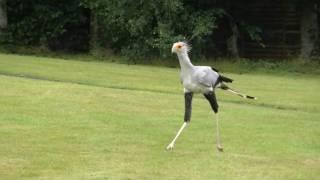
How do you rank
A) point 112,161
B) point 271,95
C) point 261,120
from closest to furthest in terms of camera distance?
point 112,161 < point 261,120 < point 271,95

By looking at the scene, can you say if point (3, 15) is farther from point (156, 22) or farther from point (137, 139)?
point (137, 139)

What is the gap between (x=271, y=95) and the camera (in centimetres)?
1936

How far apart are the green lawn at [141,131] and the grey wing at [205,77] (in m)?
1.10

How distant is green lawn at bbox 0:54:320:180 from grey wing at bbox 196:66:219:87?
3.60ft

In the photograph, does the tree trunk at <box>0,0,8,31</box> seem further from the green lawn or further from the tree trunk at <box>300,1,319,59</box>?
the tree trunk at <box>300,1,319,59</box>

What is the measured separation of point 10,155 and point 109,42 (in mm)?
23839

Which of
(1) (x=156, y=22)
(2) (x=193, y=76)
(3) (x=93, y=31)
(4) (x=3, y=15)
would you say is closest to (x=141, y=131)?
(2) (x=193, y=76)

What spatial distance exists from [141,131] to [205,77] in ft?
8.58

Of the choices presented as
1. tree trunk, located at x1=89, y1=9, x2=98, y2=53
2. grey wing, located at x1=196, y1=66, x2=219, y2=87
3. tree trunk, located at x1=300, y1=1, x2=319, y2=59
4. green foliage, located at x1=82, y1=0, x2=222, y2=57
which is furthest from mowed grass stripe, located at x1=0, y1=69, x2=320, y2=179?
tree trunk, located at x1=89, y1=9, x2=98, y2=53

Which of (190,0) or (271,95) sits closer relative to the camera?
(271,95)

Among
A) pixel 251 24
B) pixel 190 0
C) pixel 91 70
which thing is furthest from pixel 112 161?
pixel 251 24

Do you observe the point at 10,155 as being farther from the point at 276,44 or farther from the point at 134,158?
the point at 276,44

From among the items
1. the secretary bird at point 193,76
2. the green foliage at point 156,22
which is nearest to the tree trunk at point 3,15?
the green foliage at point 156,22

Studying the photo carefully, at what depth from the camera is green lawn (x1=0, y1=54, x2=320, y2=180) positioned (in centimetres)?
938
